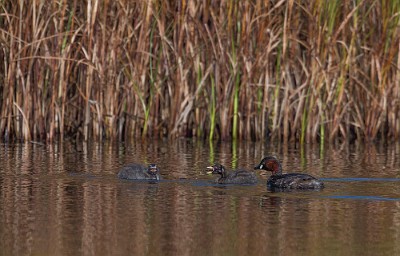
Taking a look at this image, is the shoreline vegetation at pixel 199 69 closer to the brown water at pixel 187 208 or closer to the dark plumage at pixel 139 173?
the brown water at pixel 187 208

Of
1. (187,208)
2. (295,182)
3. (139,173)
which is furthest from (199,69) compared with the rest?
(187,208)

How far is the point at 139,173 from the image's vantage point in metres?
11.7

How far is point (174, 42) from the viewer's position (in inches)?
621

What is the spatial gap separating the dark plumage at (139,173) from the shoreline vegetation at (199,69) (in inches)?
151

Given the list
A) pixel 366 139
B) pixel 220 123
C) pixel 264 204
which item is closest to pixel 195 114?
pixel 220 123

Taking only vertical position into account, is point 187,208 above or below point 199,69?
below

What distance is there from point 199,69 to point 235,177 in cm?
461

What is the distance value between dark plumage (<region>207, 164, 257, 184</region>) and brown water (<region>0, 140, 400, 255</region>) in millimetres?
113

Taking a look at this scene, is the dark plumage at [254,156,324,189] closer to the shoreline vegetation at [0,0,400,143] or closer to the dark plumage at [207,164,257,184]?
the dark plumage at [207,164,257,184]

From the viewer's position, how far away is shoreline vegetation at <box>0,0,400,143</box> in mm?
15430

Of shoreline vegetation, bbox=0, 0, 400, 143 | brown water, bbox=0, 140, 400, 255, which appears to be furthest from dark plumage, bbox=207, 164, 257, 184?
shoreline vegetation, bbox=0, 0, 400, 143

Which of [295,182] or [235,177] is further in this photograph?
[235,177]

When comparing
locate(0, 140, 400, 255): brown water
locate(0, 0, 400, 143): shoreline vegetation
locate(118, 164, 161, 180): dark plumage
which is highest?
locate(0, 0, 400, 143): shoreline vegetation

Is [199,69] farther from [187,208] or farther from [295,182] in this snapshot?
[187,208]
